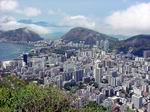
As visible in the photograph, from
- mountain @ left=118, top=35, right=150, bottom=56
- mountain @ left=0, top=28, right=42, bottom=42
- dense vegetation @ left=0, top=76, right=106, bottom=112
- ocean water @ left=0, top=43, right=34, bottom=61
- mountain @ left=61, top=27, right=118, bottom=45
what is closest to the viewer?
dense vegetation @ left=0, top=76, right=106, bottom=112

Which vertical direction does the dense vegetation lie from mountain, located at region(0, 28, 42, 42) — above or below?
above

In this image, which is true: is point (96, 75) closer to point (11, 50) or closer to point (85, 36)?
point (11, 50)

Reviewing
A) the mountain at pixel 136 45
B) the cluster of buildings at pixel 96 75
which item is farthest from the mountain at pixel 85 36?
the cluster of buildings at pixel 96 75

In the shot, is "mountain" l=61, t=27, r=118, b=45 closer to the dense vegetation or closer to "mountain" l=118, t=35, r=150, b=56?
"mountain" l=118, t=35, r=150, b=56

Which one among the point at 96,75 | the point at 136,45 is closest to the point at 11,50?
the point at 136,45

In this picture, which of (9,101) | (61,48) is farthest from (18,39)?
(9,101)

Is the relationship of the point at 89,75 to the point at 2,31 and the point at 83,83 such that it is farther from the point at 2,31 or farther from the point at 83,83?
the point at 2,31

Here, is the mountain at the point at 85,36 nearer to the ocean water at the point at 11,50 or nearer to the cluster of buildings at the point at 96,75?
the ocean water at the point at 11,50

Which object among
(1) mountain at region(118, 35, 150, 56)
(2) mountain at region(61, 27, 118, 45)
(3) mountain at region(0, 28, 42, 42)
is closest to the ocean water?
(3) mountain at region(0, 28, 42, 42)
